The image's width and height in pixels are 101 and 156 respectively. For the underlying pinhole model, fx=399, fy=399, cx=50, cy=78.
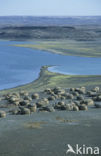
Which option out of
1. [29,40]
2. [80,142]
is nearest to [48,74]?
[80,142]

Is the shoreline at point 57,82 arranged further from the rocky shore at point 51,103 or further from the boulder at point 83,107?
the boulder at point 83,107

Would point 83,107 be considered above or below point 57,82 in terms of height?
below

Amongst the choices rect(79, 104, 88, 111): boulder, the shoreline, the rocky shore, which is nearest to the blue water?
the shoreline

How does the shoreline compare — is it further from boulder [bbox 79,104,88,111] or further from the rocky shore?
boulder [bbox 79,104,88,111]

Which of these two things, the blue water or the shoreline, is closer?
the shoreline

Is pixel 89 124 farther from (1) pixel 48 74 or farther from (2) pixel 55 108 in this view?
(1) pixel 48 74

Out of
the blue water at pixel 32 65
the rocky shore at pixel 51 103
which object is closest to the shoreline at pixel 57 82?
the blue water at pixel 32 65

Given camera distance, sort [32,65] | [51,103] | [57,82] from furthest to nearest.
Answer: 1. [32,65]
2. [57,82]
3. [51,103]

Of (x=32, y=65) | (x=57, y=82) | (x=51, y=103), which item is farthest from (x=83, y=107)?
(x=32, y=65)

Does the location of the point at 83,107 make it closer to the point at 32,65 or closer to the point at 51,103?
the point at 51,103
